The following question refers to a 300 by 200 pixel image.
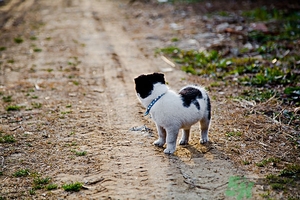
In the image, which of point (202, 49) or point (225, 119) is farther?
point (202, 49)

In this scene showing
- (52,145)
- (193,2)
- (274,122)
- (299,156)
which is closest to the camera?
(299,156)

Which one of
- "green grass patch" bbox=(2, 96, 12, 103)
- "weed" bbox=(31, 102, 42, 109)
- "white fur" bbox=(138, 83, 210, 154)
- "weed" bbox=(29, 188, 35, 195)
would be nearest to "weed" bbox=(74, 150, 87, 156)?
"weed" bbox=(29, 188, 35, 195)

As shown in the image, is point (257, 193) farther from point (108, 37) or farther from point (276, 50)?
point (108, 37)

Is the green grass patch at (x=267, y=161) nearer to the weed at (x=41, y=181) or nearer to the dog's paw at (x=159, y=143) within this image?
the dog's paw at (x=159, y=143)

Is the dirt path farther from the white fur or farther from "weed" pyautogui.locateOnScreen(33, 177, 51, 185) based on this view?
the white fur

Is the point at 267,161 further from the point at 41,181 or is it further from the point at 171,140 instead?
the point at 41,181

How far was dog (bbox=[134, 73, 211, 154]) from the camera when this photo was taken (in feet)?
17.8

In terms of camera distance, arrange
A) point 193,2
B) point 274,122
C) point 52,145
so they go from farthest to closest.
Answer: point 193,2 < point 274,122 < point 52,145

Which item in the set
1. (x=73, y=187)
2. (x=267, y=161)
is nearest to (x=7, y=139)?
(x=73, y=187)

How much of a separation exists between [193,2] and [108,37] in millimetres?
6707

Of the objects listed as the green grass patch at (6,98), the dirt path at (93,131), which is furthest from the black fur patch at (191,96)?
the green grass patch at (6,98)

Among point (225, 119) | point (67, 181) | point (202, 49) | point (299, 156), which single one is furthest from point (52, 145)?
point (202, 49)

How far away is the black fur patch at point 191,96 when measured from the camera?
218 inches

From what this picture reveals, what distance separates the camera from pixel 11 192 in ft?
16.1
